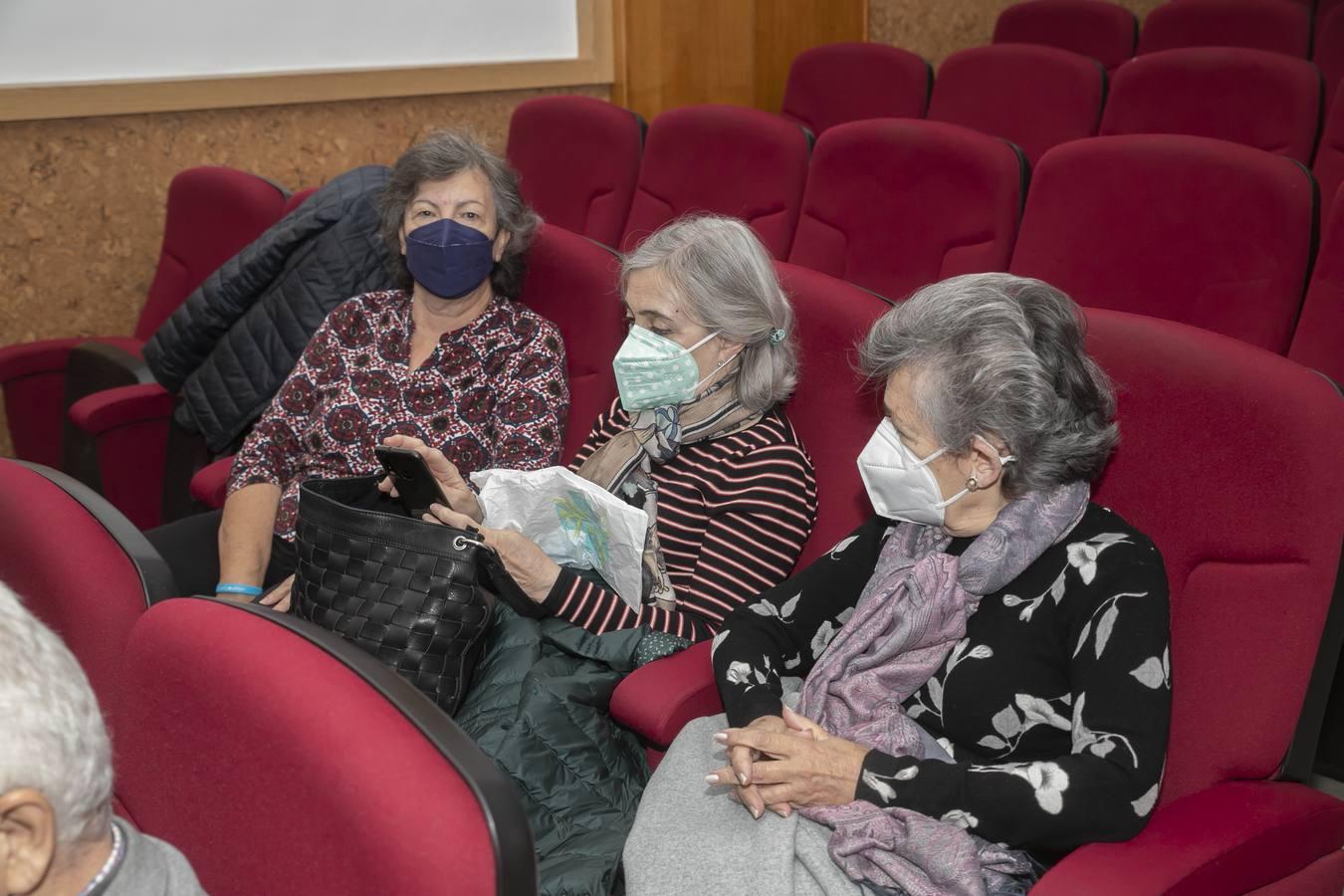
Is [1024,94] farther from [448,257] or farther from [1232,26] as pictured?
[448,257]

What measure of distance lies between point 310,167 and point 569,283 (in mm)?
2116

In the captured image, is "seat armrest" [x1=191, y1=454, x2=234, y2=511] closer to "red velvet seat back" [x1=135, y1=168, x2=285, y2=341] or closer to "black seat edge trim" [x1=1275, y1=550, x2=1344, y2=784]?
"red velvet seat back" [x1=135, y1=168, x2=285, y2=341]

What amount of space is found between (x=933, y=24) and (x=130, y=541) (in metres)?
5.52

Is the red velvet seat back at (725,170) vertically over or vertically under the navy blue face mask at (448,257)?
under

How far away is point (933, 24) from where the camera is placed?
6.05 meters

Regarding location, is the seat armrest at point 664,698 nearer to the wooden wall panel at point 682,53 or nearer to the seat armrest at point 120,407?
the seat armrest at point 120,407

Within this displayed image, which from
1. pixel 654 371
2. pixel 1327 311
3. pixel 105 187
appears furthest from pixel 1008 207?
pixel 105 187

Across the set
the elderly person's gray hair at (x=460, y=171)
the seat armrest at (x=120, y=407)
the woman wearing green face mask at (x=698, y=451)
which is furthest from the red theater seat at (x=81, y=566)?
the seat armrest at (x=120, y=407)

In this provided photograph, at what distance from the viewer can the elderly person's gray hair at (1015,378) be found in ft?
4.81

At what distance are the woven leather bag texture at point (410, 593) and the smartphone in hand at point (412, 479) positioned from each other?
214mm

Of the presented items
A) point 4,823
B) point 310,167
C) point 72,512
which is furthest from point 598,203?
point 4,823

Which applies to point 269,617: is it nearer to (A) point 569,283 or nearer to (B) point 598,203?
(A) point 569,283

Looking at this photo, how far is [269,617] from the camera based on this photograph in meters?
1.02

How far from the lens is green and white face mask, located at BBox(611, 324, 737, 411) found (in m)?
1.92
